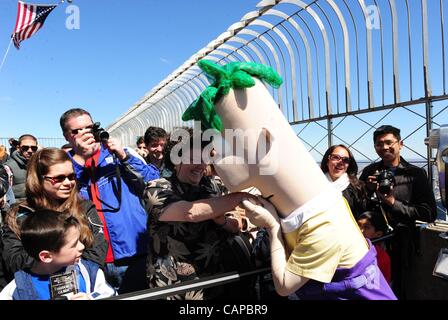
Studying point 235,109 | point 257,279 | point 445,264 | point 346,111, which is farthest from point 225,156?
point 346,111

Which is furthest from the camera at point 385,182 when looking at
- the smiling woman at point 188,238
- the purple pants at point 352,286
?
the smiling woman at point 188,238

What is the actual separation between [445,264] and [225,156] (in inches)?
50.1

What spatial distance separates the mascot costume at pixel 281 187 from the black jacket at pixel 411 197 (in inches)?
38.4

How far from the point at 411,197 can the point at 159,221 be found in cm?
177

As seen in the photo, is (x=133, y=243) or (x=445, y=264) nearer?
(x=445, y=264)

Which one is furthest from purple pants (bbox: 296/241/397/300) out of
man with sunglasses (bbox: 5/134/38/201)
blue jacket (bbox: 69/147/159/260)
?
man with sunglasses (bbox: 5/134/38/201)

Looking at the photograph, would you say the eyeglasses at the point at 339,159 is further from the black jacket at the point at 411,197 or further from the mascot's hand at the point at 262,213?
the mascot's hand at the point at 262,213

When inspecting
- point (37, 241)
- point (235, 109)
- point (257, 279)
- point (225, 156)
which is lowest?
point (257, 279)

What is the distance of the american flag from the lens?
21.4ft

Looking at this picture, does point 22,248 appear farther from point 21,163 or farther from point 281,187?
point 21,163

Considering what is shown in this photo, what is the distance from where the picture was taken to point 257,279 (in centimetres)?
166

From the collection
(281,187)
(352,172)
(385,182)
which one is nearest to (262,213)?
(281,187)

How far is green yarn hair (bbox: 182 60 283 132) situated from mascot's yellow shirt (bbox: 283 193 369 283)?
0.51 m

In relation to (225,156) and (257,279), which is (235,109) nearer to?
(225,156)
